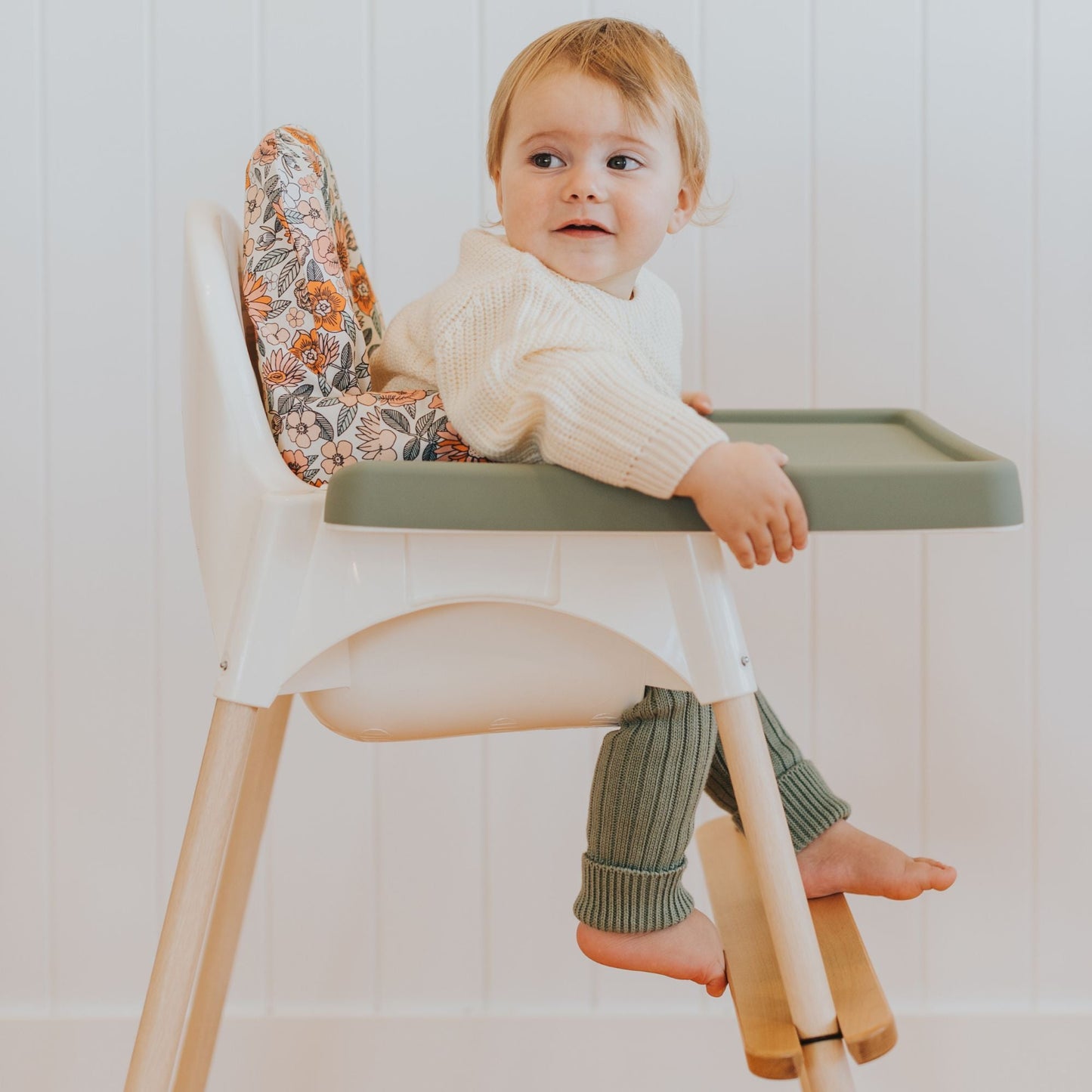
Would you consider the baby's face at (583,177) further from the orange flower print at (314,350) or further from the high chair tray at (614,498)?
the high chair tray at (614,498)

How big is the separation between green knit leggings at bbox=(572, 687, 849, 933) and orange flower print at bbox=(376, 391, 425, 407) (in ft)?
0.78

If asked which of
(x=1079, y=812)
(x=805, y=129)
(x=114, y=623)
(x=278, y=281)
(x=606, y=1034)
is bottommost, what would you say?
(x=606, y=1034)

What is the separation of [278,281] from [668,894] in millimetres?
482

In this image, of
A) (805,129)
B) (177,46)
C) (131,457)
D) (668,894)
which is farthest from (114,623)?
(805,129)

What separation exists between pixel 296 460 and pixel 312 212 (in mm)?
184

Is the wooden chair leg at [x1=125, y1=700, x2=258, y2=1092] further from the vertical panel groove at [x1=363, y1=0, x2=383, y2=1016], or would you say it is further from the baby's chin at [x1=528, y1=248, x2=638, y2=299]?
the vertical panel groove at [x1=363, y1=0, x2=383, y2=1016]

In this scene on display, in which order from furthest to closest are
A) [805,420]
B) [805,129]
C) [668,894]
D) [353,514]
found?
[805,129]
[805,420]
[668,894]
[353,514]

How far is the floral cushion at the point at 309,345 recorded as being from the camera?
30.5 inches

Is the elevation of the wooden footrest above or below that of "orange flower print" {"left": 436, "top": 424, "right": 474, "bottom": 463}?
below

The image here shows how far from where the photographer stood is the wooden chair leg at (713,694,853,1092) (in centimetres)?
68

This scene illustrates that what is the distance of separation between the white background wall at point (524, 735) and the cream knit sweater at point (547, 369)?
43 cm

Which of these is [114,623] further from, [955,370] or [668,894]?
[955,370]

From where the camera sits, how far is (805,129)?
1.25 meters

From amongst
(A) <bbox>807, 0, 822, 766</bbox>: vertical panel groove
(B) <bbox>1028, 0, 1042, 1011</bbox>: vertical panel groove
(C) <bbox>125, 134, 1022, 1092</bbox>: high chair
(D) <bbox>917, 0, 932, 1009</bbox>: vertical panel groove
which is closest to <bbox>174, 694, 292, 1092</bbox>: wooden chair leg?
(C) <bbox>125, 134, 1022, 1092</bbox>: high chair
